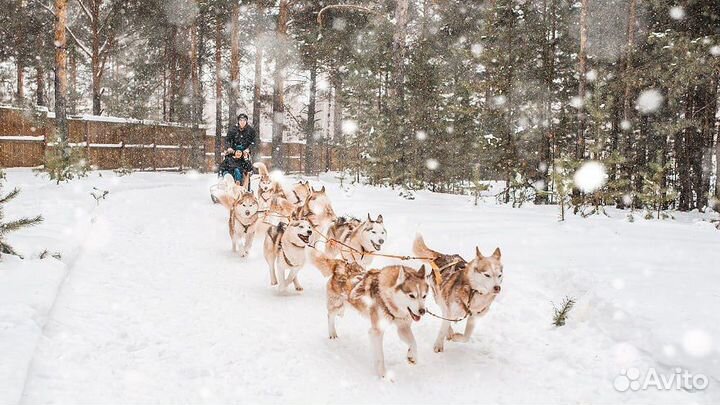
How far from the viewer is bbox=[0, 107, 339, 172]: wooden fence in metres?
18.6

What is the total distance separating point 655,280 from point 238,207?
19.6 ft

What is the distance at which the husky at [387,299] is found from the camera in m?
3.87

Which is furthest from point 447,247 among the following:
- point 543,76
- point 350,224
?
point 543,76

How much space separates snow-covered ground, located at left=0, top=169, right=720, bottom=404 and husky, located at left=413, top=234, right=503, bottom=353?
9.0 inches

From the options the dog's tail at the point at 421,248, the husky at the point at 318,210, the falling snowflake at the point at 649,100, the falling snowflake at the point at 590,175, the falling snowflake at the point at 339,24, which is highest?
the falling snowflake at the point at 339,24

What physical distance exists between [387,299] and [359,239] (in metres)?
2.38

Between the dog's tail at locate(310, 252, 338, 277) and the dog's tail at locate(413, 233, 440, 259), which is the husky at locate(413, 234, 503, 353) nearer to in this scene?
the dog's tail at locate(413, 233, 440, 259)

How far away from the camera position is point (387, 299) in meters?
4.06

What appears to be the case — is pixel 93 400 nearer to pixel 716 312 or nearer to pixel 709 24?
pixel 716 312

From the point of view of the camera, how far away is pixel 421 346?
4.83 meters

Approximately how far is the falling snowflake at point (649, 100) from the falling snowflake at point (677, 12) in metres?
2.28

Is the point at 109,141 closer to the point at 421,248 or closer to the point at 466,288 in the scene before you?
the point at 421,248

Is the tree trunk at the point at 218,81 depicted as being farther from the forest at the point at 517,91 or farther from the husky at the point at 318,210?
the husky at the point at 318,210

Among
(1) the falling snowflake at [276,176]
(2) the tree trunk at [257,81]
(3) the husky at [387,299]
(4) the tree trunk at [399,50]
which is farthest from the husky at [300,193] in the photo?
(2) the tree trunk at [257,81]
